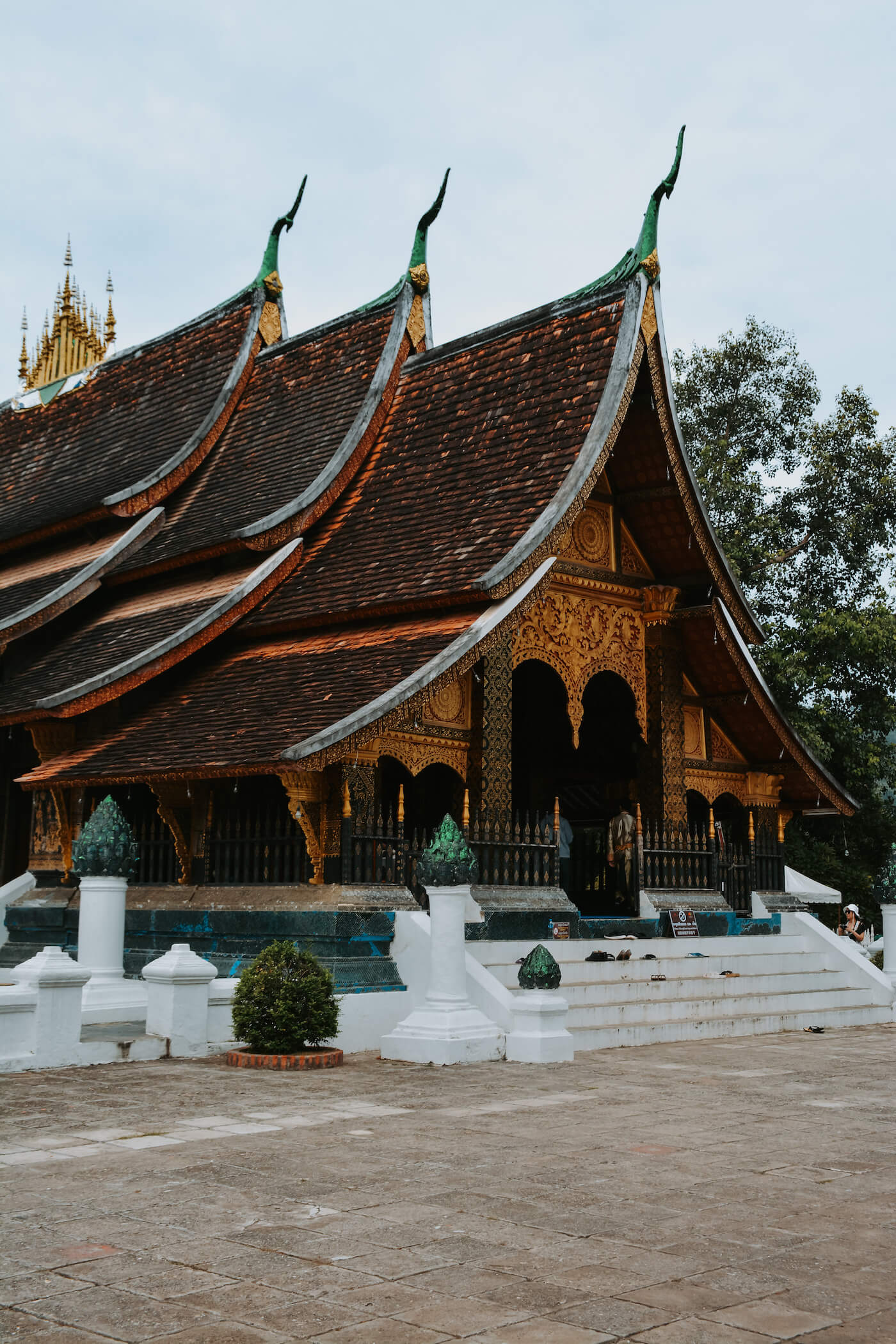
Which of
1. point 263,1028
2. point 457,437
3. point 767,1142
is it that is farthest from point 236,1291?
point 457,437

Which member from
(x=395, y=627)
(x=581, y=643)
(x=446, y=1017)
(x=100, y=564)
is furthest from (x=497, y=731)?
(x=100, y=564)

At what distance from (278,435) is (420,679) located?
229 inches

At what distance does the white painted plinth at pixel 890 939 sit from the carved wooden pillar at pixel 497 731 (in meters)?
4.32

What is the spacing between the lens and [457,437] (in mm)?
12930

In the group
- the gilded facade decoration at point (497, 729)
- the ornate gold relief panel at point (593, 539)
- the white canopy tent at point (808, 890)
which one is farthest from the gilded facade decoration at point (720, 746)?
the gilded facade decoration at point (497, 729)

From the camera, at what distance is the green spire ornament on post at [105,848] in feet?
32.2

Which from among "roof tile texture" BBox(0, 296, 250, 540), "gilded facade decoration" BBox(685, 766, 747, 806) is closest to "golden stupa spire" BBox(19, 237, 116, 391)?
"roof tile texture" BBox(0, 296, 250, 540)

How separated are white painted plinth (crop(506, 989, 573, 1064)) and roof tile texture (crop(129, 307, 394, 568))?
17.5 ft

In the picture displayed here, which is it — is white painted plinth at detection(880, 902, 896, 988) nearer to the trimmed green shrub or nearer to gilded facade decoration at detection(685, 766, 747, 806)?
gilded facade decoration at detection(685, 766, 747, 806)

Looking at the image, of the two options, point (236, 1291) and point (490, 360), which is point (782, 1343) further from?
point (490, 360)

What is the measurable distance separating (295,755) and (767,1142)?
Answer: 4120 mm

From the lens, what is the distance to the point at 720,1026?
35.1 feet

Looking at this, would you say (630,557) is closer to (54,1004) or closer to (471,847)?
(471,847)

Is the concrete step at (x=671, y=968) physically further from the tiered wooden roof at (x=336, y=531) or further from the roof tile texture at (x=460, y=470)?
the roof tile texture at (x=460, y=470)
